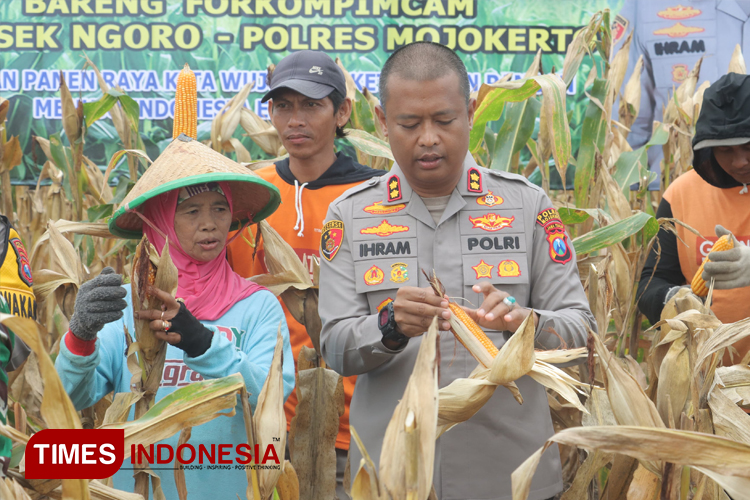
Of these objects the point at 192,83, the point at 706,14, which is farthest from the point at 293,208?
the point at 706,14

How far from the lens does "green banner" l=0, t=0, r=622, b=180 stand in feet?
13.8

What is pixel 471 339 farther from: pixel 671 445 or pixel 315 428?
pixel 315 428

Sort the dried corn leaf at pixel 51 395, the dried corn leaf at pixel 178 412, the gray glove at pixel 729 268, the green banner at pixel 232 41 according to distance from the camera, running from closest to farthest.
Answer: the dried corn leaf at pixel 51 395 < the dried corn leaf at pixel 178 412 < the gray glove at pixel 729 268 < the green banner at pixel 232 41

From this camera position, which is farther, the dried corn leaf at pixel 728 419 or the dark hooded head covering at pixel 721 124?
the dark hooded head covering at pixel 721 124

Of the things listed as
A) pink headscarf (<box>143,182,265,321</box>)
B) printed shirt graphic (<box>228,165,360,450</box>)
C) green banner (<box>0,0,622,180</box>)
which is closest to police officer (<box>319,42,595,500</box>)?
pink headscarf (<box>143,182,265,321</box>)

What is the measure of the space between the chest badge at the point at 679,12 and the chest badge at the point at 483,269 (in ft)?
10.3

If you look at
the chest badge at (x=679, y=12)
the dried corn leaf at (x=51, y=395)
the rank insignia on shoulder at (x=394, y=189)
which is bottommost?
the dried corn leaf at (x=51, y=395)

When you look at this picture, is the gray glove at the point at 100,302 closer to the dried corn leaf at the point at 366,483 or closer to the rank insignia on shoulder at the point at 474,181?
the dried corn leaf at the point at 366,483

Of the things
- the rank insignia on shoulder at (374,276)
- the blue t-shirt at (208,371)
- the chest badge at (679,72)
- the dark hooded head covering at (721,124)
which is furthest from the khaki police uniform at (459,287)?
the chest badge at (679,72)

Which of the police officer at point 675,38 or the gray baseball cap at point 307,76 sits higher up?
the police officer at point 675,38

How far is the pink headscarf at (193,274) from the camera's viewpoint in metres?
1.92

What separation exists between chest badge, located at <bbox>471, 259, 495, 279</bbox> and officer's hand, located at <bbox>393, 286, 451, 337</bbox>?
274 mm

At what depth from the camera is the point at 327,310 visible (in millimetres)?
1771

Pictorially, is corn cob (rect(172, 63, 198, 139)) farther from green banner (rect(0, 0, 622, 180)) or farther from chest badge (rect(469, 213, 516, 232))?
green banner (rect(0, 0, 622, 180))
